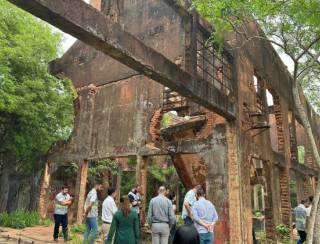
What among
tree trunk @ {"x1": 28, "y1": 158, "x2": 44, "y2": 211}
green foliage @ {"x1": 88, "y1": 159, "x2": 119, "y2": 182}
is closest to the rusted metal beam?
tree trunk @ {"x1": 28, "y1": 158, "x2": 44, "y2": 211}

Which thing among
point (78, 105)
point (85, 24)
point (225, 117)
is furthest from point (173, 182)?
point (85, 24)

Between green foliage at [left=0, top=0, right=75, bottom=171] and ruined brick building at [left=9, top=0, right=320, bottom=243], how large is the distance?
0.81 m

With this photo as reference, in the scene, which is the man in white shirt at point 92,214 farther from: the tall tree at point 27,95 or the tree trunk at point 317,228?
the tall tree at point 27,95

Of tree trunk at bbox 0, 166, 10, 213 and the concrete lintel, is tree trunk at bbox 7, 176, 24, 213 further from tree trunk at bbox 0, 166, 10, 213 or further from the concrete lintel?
the concrete lintel

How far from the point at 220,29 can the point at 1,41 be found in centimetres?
848

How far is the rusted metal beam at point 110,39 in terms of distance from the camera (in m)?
4.30

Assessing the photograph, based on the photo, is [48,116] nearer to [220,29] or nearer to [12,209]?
[12,209]

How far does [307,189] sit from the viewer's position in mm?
17812

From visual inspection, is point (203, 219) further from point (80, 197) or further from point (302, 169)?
point (302, 169)

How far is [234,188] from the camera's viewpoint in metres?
9.30

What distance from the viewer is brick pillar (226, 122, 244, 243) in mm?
8992

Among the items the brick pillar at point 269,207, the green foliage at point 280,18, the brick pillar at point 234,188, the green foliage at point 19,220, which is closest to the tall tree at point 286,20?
the green foliage at point 280,18

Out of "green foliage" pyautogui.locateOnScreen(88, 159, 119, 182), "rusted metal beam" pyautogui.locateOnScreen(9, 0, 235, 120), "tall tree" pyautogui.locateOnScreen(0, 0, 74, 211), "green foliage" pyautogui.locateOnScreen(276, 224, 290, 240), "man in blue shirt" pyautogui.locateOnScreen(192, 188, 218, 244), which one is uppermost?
"tall tree" pyautogui.locateOnScreen(0, 0, 74, 211)

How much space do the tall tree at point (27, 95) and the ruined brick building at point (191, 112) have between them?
87 centimetres
